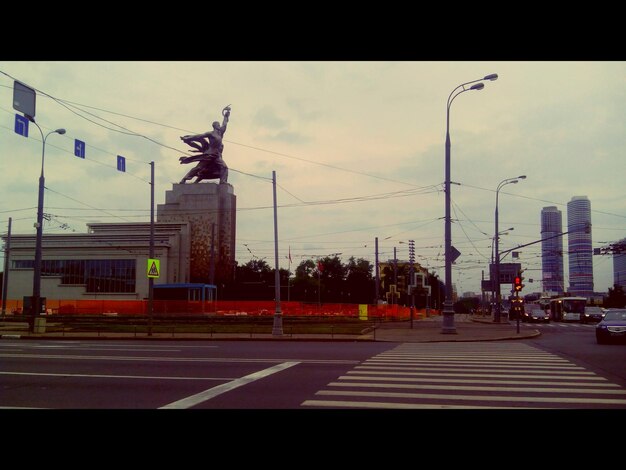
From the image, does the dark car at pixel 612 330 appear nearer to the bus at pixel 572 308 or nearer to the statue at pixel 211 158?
the bus at pixel 572 308

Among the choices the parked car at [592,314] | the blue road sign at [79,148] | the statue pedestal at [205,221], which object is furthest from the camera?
the statue pedestal at [205,221]

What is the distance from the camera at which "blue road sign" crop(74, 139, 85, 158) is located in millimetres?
20828

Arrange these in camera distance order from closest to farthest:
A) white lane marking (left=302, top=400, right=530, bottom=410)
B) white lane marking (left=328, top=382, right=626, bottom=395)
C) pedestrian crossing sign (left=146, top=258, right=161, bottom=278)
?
white lane marking (left=302, top=400, right=530, bottom=410)
white lane marking (left=328, top=382, right=626, bottom=395)
pedestrian crossing sign (left=146, top=258, right=161, bottom=278)

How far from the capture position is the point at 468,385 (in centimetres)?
1158

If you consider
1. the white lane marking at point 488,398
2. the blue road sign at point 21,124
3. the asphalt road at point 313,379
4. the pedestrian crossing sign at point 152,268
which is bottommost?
the asphalt road at point 313,379

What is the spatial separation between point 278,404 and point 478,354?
11258 millimetres

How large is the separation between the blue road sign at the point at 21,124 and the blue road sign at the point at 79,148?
3119 millimetres

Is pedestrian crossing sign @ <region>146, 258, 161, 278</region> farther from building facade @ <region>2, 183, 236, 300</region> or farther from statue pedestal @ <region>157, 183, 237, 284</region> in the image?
statue pedestal @ <region>157, 183, 237, 284</region>

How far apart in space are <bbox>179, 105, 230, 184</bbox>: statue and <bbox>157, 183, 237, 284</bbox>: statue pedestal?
1.83 m

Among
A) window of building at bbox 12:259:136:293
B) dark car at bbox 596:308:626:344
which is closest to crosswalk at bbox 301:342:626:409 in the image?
dark car at bbox 596:308:626:344

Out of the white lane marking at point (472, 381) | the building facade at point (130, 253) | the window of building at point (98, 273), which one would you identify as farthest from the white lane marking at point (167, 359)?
the window of building at point (98, 273)

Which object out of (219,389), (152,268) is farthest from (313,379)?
(152,268)

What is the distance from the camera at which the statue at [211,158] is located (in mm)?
82375
